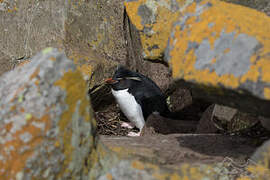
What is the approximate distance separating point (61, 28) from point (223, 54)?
10.4 feet

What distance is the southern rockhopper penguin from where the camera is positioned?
545cm

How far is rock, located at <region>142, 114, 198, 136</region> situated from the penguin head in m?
0.88

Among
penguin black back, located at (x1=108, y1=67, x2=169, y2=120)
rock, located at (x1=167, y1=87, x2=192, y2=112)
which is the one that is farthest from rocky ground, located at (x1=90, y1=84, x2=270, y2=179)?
penguin black back, located at (x1=108, y1=67, x2=169, y2=120)

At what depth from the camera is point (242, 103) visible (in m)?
2.25

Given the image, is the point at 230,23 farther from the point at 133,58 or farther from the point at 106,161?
the point at 133,58

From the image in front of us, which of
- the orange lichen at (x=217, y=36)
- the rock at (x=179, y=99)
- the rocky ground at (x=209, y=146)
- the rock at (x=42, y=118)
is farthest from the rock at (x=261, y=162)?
the rock at (x=179, y=99)

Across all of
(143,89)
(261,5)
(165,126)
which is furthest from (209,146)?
(143,89)

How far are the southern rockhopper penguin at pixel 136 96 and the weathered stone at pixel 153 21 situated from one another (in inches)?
94.9

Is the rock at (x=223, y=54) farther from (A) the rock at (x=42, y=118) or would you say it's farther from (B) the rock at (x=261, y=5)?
(A) the rock at (x=42, y=118)

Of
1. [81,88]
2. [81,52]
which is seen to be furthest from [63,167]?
[81,52]

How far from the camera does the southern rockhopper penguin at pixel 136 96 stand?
5449 mm

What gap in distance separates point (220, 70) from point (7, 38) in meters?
3.70

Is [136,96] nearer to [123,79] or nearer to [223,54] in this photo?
[123,79]

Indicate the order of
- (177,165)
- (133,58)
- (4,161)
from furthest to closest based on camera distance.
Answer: (133,58) < (177,165) < (4,161)
